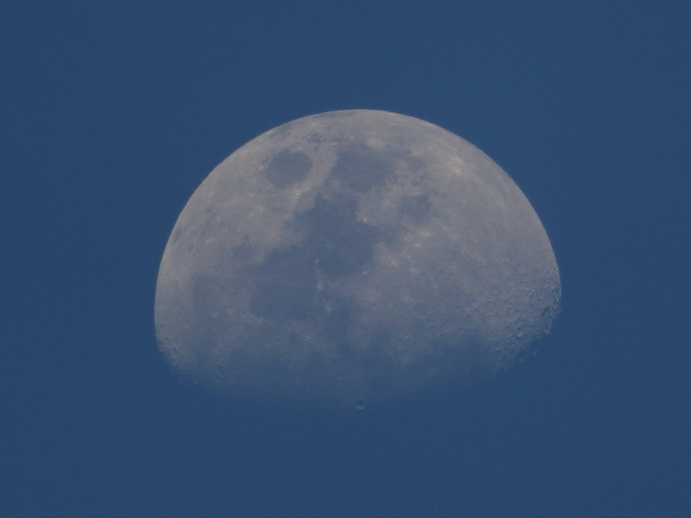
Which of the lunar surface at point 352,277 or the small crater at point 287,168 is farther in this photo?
the small crater at point 287,168

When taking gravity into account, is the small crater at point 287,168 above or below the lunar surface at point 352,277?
above

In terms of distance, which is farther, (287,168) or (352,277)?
(287,168)

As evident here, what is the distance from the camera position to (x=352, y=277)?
9898mm

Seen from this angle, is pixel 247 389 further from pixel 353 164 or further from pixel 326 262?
pixel 353 164

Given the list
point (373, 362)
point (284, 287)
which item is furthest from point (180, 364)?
point (373, 362)

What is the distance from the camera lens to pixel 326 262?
999 centimetres

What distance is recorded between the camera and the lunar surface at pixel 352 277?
9.88 metres

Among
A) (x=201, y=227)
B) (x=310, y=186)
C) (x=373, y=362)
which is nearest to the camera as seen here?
(x=373, y=362)

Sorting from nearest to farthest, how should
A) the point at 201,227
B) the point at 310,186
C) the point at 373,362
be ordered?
the point at 373,362
the point at 310,186
the point at 201,227

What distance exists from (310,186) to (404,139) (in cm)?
194

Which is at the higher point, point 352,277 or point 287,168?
point 287,168

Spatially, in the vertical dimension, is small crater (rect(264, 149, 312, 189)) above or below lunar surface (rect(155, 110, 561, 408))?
above

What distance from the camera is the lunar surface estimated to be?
988 cm

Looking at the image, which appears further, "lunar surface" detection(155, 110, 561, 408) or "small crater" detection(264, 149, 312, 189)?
"small crater" detection(264, 149, 312, 189)
